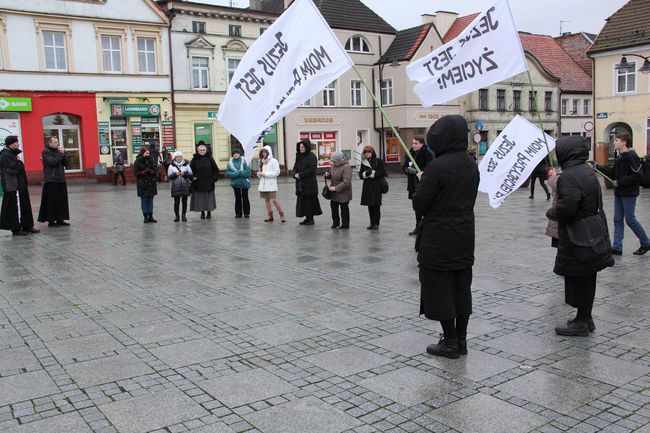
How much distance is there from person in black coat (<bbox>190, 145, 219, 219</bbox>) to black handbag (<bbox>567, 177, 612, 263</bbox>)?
35.1 feet

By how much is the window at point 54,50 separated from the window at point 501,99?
1217 inches

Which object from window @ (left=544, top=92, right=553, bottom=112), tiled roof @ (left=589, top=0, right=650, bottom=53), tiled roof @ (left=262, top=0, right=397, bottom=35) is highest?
tiled roof @ (left=262, top=0, right=397, bottom=35)

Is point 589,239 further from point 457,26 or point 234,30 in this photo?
point 457,26

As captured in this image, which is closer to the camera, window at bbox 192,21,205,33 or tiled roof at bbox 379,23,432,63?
window at bbox 192,21,205,33

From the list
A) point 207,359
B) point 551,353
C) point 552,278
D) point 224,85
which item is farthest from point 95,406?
point 224,85

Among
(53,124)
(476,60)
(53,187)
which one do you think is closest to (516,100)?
(53,124)

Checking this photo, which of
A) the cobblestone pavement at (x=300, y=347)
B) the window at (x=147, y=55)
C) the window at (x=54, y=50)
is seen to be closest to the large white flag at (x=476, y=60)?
the cobblestone pavement at (x=300, y=347)

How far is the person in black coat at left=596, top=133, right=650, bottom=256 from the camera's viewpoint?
902cm

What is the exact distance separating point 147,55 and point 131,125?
3845mm

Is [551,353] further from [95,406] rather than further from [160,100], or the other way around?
[160,100]

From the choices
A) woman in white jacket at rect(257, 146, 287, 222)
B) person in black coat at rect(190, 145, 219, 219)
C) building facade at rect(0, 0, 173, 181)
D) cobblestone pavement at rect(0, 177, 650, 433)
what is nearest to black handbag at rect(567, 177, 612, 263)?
cobblestone pavement at rect(0, 177, 650, 433)

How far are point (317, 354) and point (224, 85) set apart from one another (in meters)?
33.4

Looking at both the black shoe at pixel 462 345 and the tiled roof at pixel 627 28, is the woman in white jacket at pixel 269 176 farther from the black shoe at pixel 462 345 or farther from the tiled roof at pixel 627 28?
the tiled roof at pixel 627 28

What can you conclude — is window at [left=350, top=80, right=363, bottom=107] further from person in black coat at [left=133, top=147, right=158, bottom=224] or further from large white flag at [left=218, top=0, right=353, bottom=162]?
large white flag at [left=218, top=0, right=353, bottom=162]
